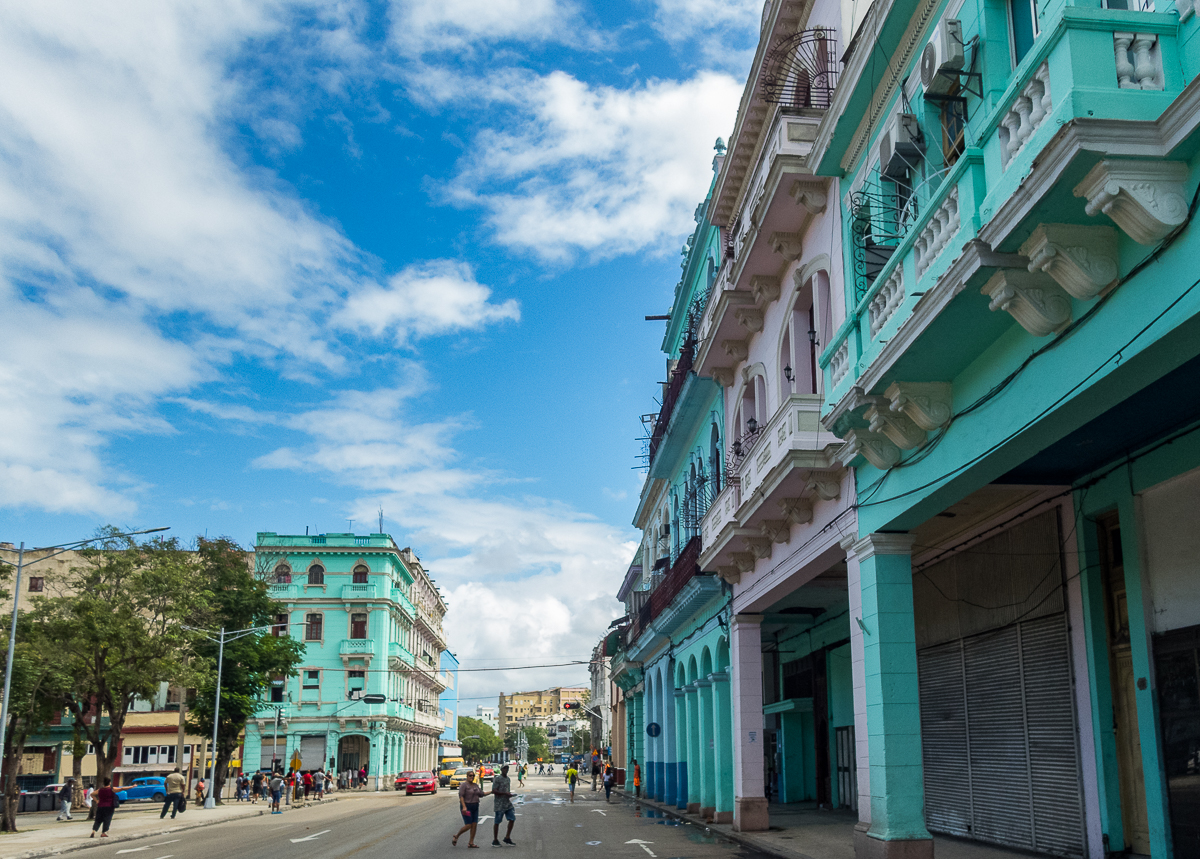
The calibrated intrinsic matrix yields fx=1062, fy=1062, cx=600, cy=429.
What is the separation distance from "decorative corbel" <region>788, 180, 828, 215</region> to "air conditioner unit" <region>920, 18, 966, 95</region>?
4138 mm

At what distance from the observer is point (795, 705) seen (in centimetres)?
2898

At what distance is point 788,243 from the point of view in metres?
16.7

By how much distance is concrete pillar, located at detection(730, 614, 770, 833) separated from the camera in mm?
20422

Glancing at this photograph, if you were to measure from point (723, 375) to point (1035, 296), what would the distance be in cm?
1363

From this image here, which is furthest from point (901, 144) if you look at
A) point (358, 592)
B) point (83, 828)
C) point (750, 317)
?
point (358, 592)

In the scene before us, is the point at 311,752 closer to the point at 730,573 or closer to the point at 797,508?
the point at 730,573

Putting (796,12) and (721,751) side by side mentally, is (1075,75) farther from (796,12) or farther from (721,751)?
(721,751)

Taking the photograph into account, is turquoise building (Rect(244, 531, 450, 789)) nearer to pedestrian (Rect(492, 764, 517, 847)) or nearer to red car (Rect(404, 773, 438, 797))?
red car (Rect(404, 773, 438, 797))

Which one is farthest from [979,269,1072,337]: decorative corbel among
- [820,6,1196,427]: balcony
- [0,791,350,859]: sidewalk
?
[0,791,350,859]: sidewalk

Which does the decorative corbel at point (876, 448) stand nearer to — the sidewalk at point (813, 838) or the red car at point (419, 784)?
the sidewalk at point (813, 838)

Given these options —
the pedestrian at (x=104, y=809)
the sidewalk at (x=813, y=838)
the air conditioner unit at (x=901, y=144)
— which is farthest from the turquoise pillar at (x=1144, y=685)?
the pedestrian at (x=104, y=809)

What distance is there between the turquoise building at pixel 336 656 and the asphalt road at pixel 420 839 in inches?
1376

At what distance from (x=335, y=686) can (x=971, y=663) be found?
56.5 metres

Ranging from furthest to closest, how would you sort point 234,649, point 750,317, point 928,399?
point 234,649
point 750,317
point 928,399
